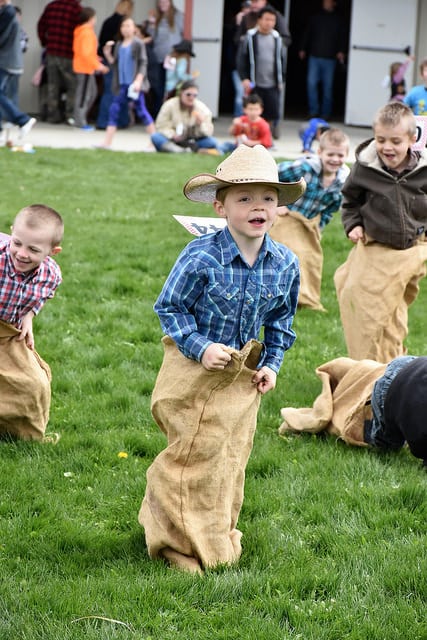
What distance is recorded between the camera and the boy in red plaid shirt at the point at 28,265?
5625 mm

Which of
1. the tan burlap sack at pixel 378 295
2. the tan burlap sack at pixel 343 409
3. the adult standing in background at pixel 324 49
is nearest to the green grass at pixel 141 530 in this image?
the tan burlap sack at pixel 343 409

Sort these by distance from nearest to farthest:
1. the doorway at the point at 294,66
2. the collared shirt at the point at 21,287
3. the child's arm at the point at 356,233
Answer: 1. the collared shirt at the point at 21,287
2. the child's arm at the point at 356,233
3. the doorway at the point at 294,66

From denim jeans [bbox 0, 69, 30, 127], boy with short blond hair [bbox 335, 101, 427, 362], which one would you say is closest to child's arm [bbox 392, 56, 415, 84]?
denim jeans [bbox 0, 69, 30, 127]

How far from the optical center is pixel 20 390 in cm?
602

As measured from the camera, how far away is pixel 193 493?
455 centimetres

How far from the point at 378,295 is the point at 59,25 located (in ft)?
48.2

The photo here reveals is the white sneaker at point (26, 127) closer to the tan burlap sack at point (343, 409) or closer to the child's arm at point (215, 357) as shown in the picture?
the tan burlap sack at point (343, 409)

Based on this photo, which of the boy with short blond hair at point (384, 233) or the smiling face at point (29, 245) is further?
the boy with short blond hair at point (384, 233)

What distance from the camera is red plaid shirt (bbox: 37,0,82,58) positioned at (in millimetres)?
20344

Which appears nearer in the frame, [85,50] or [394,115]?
[394,115]

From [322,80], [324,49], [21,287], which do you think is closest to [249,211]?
[21,287]

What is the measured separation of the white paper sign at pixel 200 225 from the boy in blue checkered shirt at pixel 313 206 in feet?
11.0

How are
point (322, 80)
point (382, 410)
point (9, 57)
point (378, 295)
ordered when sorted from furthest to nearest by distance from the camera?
point (322, 80)
point (9, 57)
point (378, 295)
point (382, 410)

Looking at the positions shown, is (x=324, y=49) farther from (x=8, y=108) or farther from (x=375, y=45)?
(x=8, y=108)
